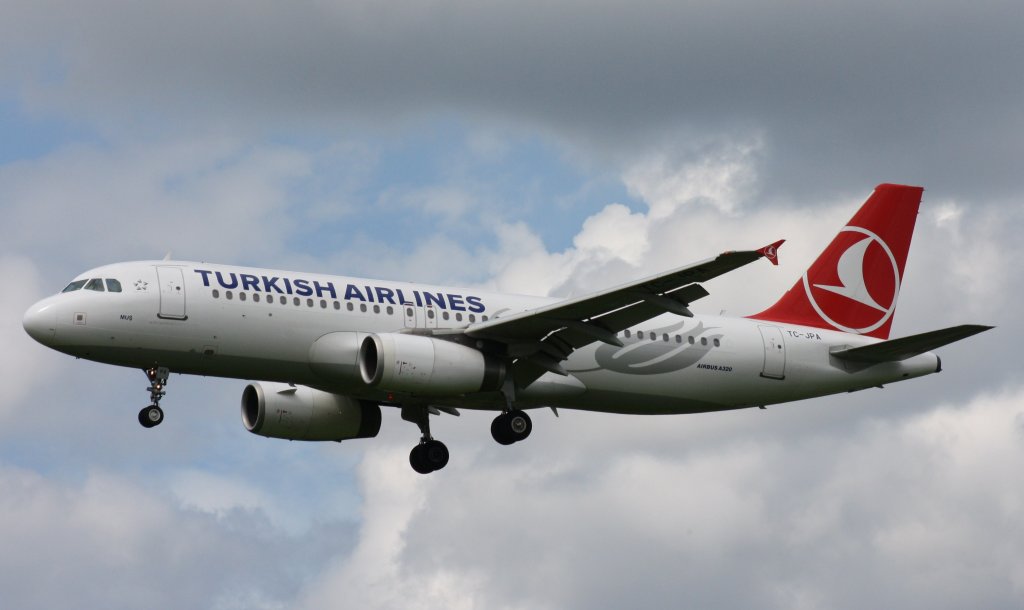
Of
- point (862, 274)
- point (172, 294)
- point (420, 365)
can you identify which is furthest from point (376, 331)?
point (862, 274)

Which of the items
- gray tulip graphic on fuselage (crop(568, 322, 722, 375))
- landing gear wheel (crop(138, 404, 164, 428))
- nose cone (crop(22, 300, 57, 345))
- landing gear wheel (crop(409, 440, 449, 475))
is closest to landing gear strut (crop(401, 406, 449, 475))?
landing gear wheel (crop(409, 440, 449, 475))

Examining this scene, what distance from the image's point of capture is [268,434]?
173 feet

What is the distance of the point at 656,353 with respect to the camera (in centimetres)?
5075

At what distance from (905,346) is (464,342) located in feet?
43.6

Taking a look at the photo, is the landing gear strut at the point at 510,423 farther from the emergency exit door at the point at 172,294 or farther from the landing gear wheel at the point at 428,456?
the emergency exit door at the point at 172,294

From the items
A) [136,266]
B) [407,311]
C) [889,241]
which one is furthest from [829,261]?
[136,266]

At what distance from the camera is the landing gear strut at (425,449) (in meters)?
52.8

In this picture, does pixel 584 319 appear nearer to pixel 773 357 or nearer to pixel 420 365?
pixel 420 365

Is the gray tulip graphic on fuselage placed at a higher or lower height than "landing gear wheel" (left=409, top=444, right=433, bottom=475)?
higher

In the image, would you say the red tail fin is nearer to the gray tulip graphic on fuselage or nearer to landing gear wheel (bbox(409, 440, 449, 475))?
the gray tulip graphic on fuselage

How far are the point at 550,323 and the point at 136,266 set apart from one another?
11.0m

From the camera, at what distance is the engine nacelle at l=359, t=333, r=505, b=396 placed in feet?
151

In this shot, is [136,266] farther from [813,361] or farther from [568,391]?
[813,361]

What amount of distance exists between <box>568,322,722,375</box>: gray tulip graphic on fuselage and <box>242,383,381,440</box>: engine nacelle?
7.31 m
